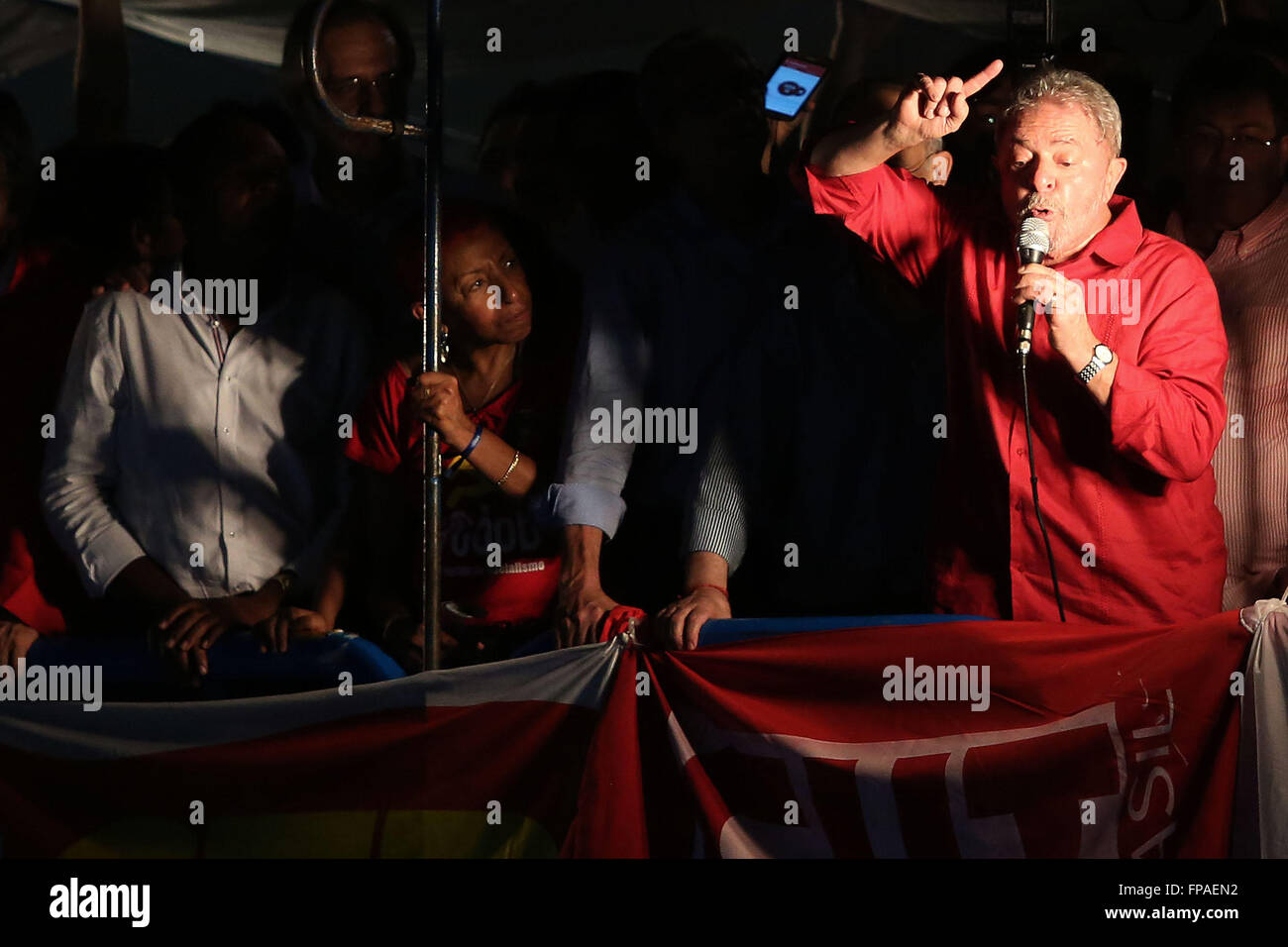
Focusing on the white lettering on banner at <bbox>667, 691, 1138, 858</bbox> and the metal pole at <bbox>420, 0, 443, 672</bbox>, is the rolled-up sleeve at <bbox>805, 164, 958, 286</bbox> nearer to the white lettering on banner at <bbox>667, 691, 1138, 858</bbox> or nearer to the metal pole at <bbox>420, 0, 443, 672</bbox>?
the metal pole at <bbox>420, 0, 443, 672</bbox>

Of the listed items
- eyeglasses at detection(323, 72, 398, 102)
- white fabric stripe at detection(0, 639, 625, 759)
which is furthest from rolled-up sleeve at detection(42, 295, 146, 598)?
eyeglasses at detection(323, 72, 398, 102)

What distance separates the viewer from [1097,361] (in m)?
3.31

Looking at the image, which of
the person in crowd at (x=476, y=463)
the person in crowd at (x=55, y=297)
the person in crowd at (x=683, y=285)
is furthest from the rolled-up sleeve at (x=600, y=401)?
the person in crowd at (x=55, y=297)

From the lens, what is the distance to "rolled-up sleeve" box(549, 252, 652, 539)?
3852 millimetres

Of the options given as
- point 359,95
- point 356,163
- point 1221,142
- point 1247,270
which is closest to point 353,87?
point 359,95

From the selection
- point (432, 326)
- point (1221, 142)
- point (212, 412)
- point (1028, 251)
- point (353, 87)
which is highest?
point (353, 87)

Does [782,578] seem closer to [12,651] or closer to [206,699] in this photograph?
[206,699]

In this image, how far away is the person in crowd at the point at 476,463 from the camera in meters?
3.97

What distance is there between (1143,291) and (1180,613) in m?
0.70

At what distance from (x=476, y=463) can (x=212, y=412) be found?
788mm

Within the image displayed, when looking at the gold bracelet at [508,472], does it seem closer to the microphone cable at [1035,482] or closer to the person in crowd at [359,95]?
the person in crowd at [359,95]

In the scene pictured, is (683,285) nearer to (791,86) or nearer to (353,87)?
(791,86)

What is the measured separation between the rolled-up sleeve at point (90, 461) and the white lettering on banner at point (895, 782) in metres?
1.60
